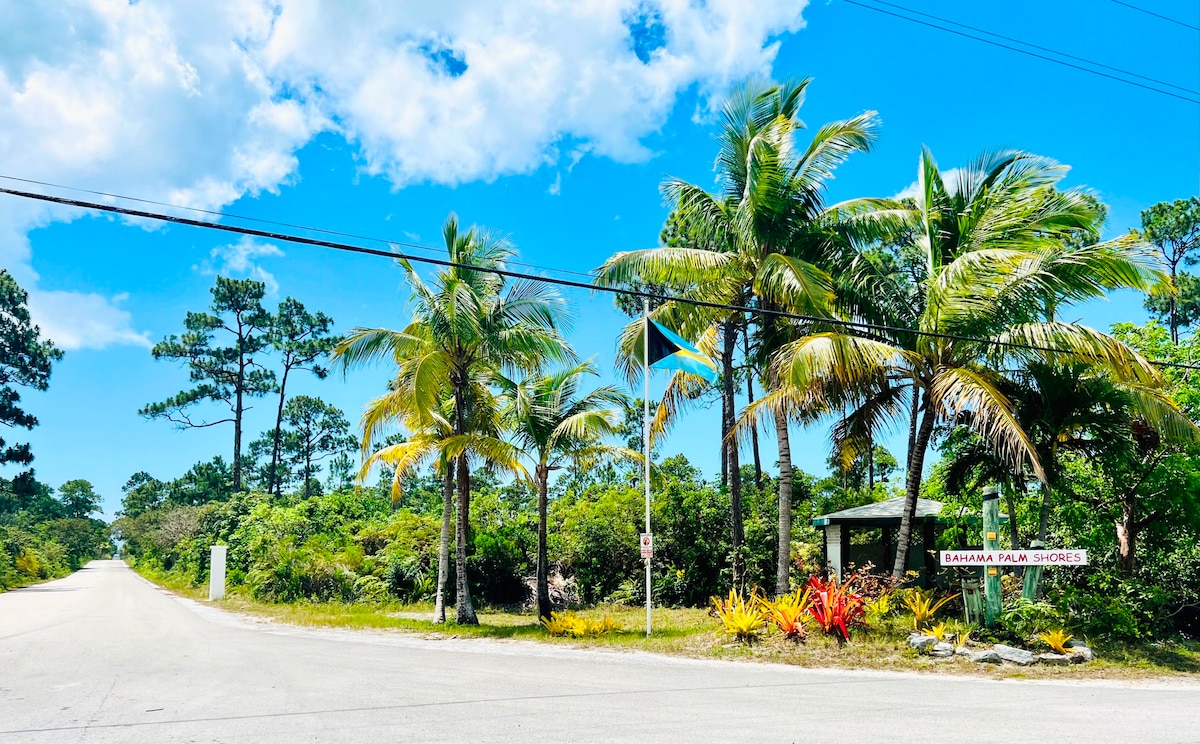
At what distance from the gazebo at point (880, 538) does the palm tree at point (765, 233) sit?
2.92 meters

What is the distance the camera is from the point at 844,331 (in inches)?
572

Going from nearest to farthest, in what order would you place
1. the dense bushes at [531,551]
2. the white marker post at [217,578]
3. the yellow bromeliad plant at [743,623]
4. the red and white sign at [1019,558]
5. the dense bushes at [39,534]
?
the red and white sign at [1019,558], the yellow bromeliad plant at [743,623], the dense bushes at [531,551], the white marker post at [217,578], the dense bushes at [39,534]

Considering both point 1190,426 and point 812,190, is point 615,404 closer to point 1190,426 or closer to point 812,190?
point 812,190

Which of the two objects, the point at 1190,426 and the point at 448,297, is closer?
the point at 1190,426

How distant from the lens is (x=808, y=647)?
12.5 metres

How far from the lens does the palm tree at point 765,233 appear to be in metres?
14.8

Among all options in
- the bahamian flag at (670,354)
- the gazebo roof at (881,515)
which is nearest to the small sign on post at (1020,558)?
the gazebo roof at (881,515)

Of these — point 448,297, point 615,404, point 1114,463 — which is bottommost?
point 1114,463

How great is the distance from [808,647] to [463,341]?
30.5 ft

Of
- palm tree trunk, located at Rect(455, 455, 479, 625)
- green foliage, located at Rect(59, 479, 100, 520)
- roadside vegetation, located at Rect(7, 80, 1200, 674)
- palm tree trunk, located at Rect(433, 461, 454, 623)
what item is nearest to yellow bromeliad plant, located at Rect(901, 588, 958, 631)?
roadside vegetation, located at Rect(7, 80, 1200, 674)

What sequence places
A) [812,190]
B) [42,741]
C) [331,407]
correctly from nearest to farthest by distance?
[42,741] < [812,190] < [331,407]

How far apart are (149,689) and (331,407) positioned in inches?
1857

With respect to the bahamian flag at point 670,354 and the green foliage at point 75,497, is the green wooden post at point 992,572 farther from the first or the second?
the green foliage at point 75,497

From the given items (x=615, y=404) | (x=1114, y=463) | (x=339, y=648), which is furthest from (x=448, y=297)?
(x=1114, y=463)
